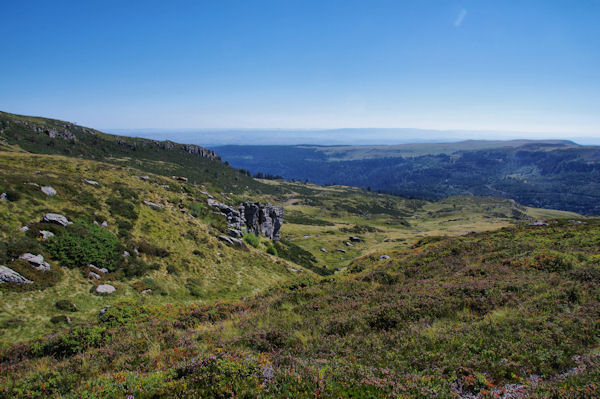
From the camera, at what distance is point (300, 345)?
966cm

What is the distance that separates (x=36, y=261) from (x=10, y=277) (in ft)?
6.32

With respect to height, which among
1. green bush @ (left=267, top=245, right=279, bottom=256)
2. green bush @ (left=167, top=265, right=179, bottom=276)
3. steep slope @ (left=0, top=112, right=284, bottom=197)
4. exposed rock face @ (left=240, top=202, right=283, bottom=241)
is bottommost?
green bush @ (left=267, top=245, right=279, bottom=256)

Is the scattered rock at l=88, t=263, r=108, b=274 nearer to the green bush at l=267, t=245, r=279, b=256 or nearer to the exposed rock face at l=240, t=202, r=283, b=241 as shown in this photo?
the green bush at l=267, t=245, r=279, b=256

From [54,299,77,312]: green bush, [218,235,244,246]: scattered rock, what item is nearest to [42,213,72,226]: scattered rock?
[54,299,77,312]: green bush

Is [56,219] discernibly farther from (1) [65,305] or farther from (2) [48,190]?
(1) [65,305]

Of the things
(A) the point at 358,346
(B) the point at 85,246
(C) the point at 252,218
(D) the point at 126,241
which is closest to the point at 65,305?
(B) the point at 85,246

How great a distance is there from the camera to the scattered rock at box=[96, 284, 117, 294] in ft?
65.4

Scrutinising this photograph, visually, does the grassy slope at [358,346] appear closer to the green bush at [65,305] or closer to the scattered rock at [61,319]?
the scattered rock at [61,319]

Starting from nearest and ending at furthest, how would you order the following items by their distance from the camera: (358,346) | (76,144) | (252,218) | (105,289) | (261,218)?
1. (358,346)
2. (105,289)
3. (252,218)
4. (261,218)
5. (76,144)

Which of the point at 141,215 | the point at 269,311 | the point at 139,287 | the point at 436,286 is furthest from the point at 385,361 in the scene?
the point at 141,215

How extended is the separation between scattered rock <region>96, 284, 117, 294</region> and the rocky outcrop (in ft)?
80.6

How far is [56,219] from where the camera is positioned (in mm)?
23172

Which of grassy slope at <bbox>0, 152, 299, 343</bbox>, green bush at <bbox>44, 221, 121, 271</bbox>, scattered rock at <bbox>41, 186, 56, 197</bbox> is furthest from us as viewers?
scattered rock at <bbox>41, 186, 56, 197</bbox>

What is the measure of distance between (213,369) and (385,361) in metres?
5.02
